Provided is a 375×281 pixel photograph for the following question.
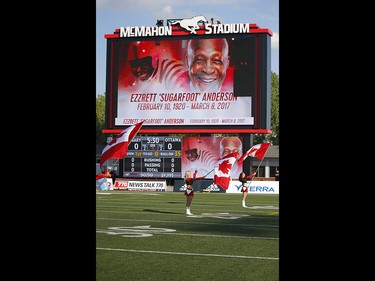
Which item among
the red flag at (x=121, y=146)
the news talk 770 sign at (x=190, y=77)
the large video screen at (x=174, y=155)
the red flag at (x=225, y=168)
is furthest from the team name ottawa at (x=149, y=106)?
the red flag at (x=121, y=146)

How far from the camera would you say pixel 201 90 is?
42938 millimetres

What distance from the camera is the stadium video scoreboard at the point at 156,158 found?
137 ft

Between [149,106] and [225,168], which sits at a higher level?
[149,106]

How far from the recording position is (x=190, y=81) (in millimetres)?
43250

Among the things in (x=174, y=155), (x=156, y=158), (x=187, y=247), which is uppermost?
(x=174, y=155)

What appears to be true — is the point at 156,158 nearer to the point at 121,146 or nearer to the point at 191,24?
the point at 191,24

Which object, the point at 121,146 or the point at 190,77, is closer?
the point at 121,146

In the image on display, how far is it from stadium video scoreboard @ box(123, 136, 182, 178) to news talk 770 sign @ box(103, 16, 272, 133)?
4.20 feet

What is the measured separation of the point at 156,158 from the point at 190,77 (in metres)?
5.20

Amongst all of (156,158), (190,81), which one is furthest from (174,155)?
(190,81)

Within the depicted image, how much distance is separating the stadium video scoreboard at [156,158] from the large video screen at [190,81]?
1683 mm

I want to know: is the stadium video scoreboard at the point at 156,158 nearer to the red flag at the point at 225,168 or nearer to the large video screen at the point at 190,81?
the large video screen at the point at 190,81
